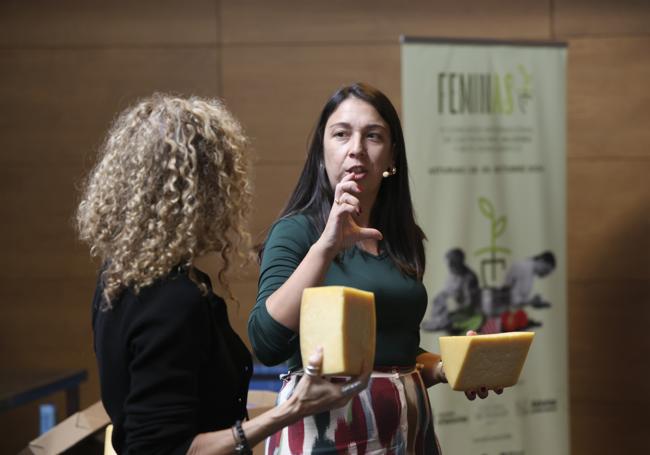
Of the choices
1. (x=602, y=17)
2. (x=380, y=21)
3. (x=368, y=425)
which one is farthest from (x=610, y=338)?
(x=368, y=425)

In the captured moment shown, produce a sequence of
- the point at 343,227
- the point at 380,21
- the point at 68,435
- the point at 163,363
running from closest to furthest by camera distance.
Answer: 1. the point at 163,363
2. the point at 343,227
3. the point at 68,435
4. the point at 380,21

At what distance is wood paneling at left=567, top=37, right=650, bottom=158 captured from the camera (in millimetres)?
4246

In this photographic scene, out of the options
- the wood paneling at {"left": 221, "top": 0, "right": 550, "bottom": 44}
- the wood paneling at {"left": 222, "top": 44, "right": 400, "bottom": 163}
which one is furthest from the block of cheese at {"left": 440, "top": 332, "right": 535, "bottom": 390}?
the wood paneling at {"left": 221, "top": 0, "right": 550, "bottom": 44}

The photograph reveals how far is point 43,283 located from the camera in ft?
14.0

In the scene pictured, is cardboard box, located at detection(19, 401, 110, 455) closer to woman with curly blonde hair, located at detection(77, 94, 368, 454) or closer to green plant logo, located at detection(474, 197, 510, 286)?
woman with curly blonde hair, located at detection(77, 94, 368, 454)

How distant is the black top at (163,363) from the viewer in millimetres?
1095

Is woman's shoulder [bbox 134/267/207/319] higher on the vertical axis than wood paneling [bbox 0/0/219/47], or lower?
lower

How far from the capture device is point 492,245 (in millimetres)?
3645


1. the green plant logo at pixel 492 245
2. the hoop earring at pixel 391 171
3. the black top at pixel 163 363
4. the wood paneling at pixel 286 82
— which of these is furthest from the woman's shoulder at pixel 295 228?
the wood paneling at pixel 286 82

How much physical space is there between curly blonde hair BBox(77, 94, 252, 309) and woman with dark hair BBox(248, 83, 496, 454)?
0.18 m

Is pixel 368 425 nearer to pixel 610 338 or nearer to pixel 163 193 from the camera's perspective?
pixel 163 193

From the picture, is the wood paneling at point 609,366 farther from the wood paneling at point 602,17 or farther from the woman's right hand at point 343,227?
the woman's right hand at point 343,227

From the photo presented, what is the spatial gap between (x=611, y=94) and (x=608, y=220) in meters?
0.64

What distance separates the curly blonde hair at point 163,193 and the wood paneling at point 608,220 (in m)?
3.35
